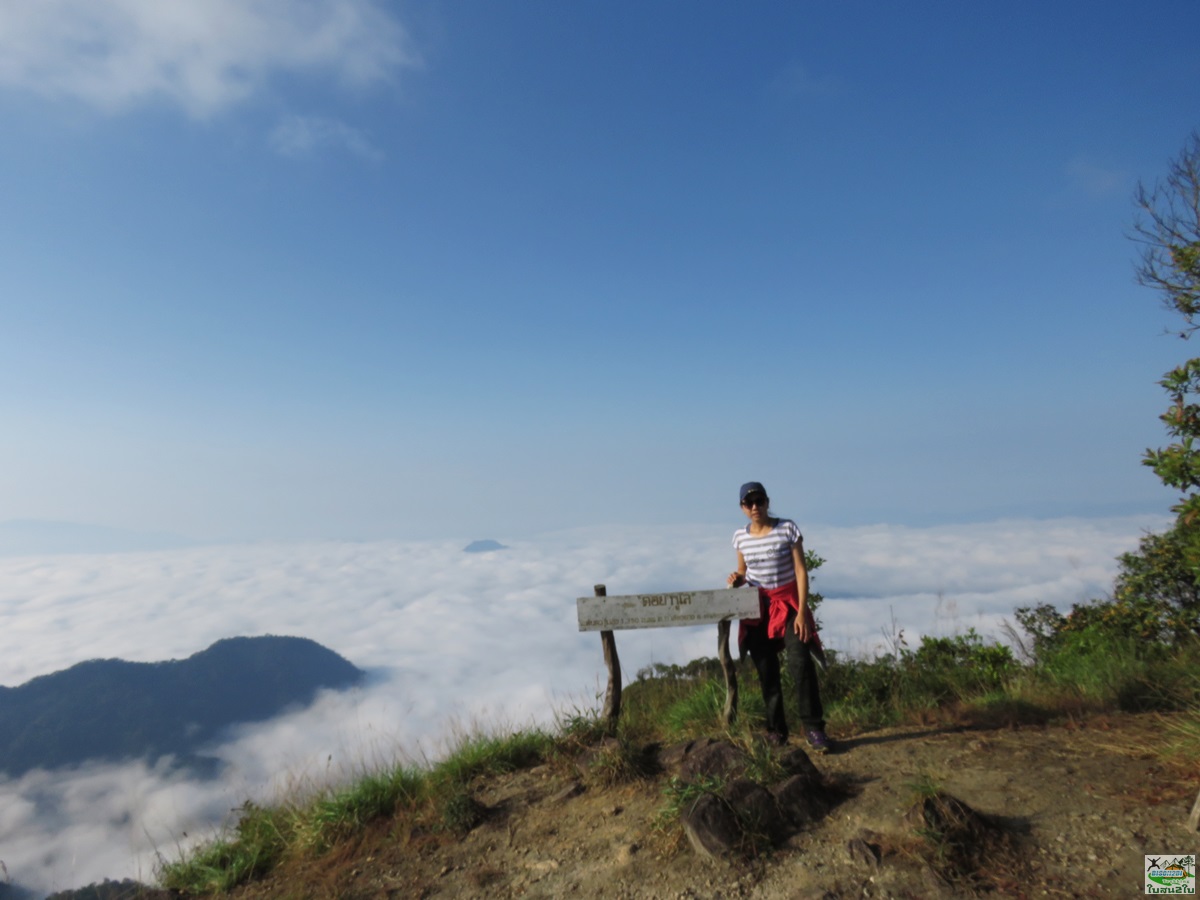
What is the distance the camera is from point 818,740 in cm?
554

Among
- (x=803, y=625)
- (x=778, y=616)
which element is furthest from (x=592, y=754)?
(x=803, y=625)

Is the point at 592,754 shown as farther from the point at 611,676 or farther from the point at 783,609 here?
the point at 783,609

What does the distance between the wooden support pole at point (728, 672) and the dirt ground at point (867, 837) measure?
1.04 metres

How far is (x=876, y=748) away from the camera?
18.6 feet

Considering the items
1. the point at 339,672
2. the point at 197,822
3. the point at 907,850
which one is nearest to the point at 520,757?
the point at 197,822

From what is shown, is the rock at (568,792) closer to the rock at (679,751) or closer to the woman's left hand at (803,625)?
the rock at (679,751)

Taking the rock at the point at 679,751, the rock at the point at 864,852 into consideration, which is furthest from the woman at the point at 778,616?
the rock at the point at 864,852

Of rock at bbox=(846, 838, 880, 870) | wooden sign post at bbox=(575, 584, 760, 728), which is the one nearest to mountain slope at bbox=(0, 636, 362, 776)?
wooden sign post at bbox=(575, 584, 760, 728)

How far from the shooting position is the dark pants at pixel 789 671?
5520mm

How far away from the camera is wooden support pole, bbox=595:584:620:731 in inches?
263

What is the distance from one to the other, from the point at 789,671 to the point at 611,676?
1.94 m

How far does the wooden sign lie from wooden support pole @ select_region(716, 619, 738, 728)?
0.64 feet

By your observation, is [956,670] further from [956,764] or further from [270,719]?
[270,719]

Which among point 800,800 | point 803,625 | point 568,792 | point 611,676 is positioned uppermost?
point 803,625
